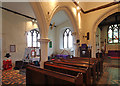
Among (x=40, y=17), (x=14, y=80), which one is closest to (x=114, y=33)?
(x=40, y=17)

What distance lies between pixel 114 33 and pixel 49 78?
13.2 m

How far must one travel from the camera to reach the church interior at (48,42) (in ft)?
9.30

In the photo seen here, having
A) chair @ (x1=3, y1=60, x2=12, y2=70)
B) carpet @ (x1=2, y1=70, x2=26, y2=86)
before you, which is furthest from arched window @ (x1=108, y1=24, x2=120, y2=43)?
chair @ (x1=3, y1=60, x2=12, y2=70)

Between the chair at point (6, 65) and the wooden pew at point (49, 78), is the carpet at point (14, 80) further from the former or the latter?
the chair at point (6, 65)

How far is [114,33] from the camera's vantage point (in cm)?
1225

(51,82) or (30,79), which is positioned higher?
(51,82)

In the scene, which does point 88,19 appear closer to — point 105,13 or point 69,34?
point 105,13

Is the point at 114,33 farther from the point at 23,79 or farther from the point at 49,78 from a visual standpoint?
the point at 49,78

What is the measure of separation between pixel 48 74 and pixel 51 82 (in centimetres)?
20

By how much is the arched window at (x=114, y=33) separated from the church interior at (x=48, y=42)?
1991 millimetres

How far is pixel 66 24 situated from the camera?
10.4 metres

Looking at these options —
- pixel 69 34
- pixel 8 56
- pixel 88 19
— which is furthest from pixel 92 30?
pixel 8 56

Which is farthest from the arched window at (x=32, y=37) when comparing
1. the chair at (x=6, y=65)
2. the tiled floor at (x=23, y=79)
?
the tiled floor at (x=23, y=79)

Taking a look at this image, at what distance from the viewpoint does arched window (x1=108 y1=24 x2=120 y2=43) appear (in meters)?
11.9
